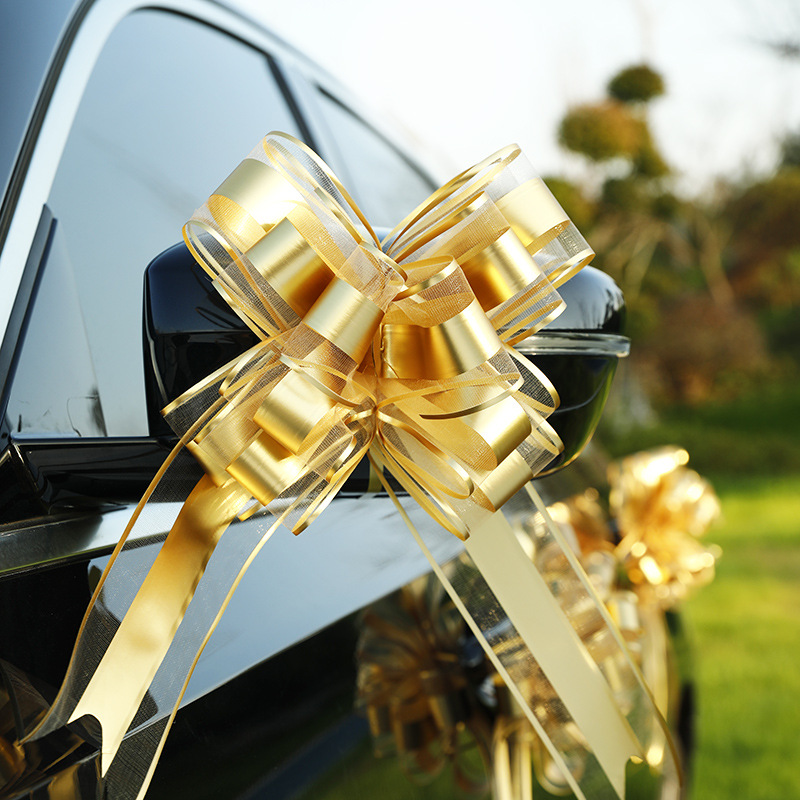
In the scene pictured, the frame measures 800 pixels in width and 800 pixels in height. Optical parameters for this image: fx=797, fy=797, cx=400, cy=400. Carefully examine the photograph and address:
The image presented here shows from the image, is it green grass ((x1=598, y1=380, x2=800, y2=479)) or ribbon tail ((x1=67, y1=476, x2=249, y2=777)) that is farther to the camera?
green grass ((x1=598, y1=380, x2=800, y2=479))

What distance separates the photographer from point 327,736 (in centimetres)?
66

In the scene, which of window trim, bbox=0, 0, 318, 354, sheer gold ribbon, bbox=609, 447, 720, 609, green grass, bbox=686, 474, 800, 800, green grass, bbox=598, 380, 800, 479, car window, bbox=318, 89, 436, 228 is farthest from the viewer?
green grass, bbox=598, 380, 800, 479

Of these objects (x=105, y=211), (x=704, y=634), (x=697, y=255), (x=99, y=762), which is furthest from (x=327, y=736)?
(x=697, y=255)

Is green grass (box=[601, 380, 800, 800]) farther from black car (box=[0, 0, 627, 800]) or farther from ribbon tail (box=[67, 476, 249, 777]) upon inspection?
ribbon tail (box=[67, 476, 249, 777])

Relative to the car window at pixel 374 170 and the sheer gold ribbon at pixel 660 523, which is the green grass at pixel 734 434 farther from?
the car window at pixel 374 170

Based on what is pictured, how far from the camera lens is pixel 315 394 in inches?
19.7

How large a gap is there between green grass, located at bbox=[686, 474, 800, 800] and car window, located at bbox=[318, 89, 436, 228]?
1527 millimetres

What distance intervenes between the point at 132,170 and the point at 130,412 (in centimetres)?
25

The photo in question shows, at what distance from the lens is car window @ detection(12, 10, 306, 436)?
2.07ft

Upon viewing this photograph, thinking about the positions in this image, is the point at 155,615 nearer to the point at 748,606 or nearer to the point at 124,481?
the point at 124,481

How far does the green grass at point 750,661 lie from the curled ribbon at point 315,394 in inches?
75.6

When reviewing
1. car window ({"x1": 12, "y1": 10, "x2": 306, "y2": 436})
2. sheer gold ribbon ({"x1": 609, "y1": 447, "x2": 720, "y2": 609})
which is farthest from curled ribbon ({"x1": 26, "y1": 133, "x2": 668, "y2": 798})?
sheer gold ribbon ({"x1": 609, "y1": 447, "x2": 720, "y2": 609})

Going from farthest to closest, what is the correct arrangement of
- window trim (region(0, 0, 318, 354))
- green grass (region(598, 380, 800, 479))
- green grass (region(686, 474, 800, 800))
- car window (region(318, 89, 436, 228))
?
green grass (region(598, 380, 800, 479)) → green grass (region(686, 474, 800, 800)) → car window (region(318, 89, 436, 228)) → window trim (region(0, 0, 318, 354))

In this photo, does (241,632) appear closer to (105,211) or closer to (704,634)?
(105,211)
